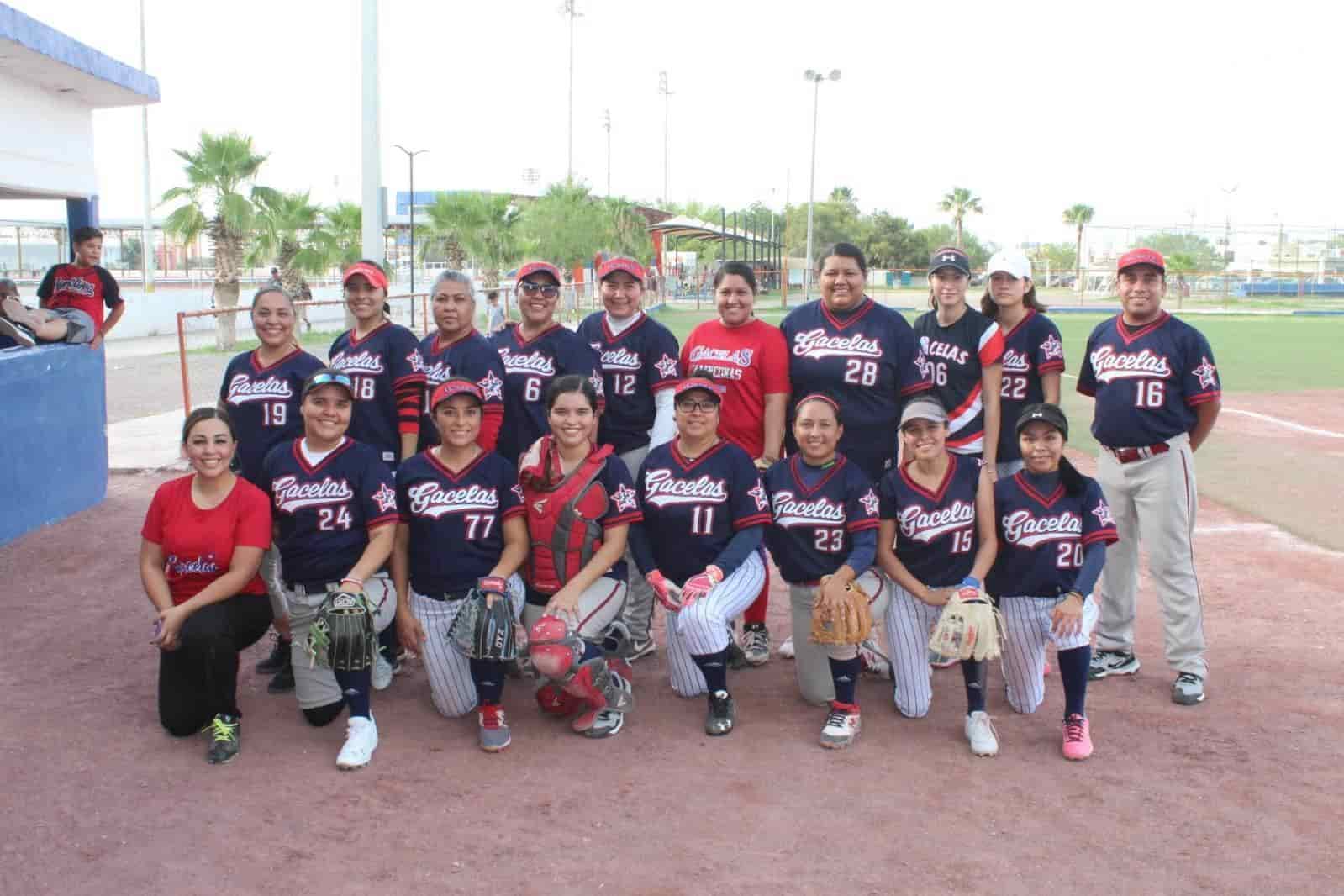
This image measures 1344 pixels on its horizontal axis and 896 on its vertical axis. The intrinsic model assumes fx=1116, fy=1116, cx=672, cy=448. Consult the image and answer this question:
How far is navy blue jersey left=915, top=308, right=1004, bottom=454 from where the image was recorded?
5117 millimetres

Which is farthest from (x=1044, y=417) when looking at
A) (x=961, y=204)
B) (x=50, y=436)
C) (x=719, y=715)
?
(x=961, y=204)

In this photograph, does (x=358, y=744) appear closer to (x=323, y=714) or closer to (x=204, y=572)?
(x=323, y=714)

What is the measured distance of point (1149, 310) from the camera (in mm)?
4977

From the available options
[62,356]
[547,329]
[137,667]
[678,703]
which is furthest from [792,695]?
[62,356]

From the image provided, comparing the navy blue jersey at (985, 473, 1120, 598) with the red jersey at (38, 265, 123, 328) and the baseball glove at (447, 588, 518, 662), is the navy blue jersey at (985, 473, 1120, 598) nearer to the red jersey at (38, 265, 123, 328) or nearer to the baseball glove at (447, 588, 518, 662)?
the baseball glove at (447, 588, 518, 662)

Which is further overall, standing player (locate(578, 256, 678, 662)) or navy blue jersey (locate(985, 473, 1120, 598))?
standing player (locate(578, 256, 678, 662))

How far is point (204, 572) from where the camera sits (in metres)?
4.38

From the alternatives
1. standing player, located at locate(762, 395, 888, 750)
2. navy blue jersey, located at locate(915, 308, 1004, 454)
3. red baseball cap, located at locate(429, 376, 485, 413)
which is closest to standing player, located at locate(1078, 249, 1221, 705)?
navy blue jersey, located at locate(915, 308, 1004, 454)

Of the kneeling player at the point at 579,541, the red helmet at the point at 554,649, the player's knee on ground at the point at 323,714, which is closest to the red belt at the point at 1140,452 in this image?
the kneeling player at the point at 579,541

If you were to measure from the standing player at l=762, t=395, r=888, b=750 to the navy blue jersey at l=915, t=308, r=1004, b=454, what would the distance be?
758 millimetres

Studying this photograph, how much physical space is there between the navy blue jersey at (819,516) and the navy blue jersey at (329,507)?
5.23 feet

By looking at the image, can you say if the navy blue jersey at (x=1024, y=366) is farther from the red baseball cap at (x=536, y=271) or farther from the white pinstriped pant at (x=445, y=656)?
the white pinstriped pant at (x=445, y=656)

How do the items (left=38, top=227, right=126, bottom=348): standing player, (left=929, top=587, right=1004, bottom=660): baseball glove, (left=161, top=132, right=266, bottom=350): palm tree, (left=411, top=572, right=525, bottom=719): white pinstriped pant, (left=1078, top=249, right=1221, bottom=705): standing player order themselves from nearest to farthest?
(left=929, top=587, right=1004, bottom=660): baseball glove < (left=411, top=572, right=525, bottom=719): white pinstriped pant < (left=1078, top=249, right=1221, bottom=705): standing player < (left=38, top=227, right=126, bottom=348): standing player < (left=161, top=132, right=266, bottom=350): palm tree

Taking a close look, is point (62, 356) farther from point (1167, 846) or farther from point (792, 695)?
point (1167, 846)
